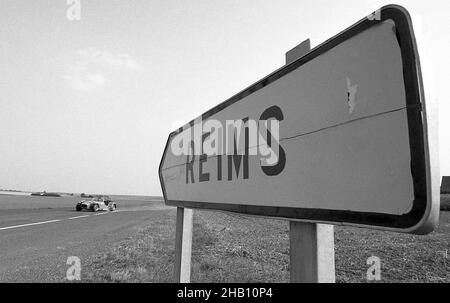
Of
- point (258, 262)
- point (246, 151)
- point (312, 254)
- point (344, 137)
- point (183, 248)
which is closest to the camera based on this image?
point (344, 137)

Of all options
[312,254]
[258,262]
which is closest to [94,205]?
[258,262]

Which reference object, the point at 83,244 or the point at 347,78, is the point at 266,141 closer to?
the point at 347,78

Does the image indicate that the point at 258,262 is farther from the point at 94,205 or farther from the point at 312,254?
the point at 94,205

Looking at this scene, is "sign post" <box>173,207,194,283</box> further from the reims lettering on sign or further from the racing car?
the racing car

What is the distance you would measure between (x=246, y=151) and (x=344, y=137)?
655 millimetres

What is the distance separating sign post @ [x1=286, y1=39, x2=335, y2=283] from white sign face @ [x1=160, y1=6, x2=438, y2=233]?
0.07m

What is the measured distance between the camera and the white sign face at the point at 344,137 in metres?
0.80

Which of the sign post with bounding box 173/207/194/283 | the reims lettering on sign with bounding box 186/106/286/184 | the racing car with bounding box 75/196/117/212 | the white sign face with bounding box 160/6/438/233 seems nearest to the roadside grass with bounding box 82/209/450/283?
the sign post with bounding box 173/207/194/283

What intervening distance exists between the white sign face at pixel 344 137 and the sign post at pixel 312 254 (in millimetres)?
74

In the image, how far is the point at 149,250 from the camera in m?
7.63

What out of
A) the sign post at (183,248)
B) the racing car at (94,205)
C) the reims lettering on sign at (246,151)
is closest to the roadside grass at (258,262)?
the sign post at (183,248)

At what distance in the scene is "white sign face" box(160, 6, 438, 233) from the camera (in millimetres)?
795

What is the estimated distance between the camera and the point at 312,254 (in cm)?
112
